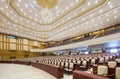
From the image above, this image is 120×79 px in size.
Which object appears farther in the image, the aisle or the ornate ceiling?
the ornate ceiling

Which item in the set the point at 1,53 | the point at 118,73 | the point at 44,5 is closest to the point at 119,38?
the point at 44,5

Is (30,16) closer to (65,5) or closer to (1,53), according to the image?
(65,5)

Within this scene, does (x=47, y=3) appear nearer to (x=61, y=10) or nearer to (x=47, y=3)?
(x=47, y=3)

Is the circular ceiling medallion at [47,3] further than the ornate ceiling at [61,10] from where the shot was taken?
Yes

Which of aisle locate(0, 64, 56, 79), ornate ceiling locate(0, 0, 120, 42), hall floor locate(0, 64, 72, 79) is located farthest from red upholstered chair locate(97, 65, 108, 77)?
ornate ceiling locate(0, 0, 120, 42)

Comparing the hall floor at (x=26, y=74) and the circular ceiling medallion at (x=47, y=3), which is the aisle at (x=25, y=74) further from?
the circular ceiling medallion at (x=47, y=3)

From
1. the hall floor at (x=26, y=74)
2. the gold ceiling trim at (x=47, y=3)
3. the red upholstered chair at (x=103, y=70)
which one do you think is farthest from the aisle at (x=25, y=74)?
the gold ceiling trim at (x=47, y=3)

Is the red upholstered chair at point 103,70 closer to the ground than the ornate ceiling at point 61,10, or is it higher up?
closer to the ground

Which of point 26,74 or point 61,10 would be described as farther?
point 61,10

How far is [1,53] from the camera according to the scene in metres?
23.9

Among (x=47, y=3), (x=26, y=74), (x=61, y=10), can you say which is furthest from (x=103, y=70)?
(x=61, y=10)

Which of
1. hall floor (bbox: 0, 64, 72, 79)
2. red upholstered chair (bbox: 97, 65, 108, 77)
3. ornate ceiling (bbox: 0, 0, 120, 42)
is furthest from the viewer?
ornate ceiling (bbox: 0, 0, 120, 42)

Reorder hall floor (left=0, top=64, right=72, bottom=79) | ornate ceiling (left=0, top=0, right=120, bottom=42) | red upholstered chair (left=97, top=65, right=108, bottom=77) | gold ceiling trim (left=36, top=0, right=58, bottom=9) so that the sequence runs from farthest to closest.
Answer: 1. gold ceiling trim (left=36, top=0, right=58, bottom=9)
2. ornate ceiling (left=0, top=0, right=120, bottom=42)
3. hall floor (left=0, top=64, right=72, bottom=79)
4. red upholstered chair (left=97, top=65, right=108, bottom=77)

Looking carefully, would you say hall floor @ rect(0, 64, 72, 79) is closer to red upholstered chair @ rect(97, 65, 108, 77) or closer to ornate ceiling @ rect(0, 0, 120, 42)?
red upholstered chair @ rect(97, 65, 108, 77)
